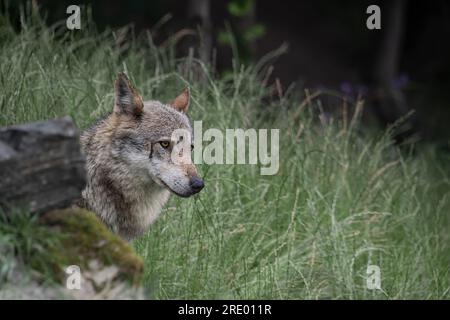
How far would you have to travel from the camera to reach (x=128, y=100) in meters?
5.32

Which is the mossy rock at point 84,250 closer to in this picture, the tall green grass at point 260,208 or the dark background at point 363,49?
the tall green grass at point 260,208

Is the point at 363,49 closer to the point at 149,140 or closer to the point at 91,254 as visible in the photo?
the point at 149,140

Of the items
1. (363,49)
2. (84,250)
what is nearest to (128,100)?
(84,250)

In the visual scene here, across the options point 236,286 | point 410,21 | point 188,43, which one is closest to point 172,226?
point 236,286

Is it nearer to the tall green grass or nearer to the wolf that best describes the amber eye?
the wolf

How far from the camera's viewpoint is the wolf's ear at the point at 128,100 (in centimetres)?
529

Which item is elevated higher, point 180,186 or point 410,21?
point 410,21

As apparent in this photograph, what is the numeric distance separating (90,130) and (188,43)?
5.30 meters

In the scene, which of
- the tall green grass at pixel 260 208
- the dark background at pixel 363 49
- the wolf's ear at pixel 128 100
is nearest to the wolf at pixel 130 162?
the wolf's ear at pixel 128 100

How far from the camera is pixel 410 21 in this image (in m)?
15.8

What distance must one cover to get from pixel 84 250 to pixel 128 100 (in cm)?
124

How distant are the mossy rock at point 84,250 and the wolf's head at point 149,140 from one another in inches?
27.8

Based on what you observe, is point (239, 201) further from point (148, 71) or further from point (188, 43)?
point (188, 43)

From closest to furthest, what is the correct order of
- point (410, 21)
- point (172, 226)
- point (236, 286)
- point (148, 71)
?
1. point (236, 286)
2. point (172, 226)
3. point (148, 71)
4. point (410, 21)
